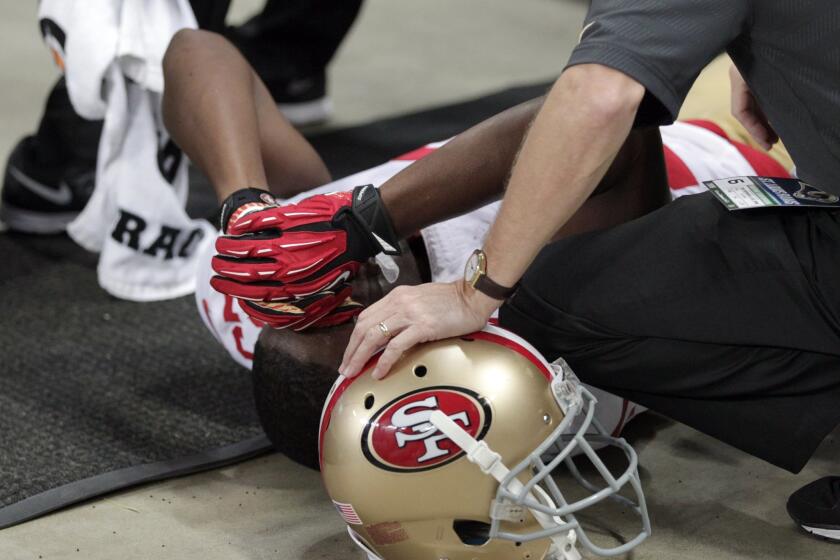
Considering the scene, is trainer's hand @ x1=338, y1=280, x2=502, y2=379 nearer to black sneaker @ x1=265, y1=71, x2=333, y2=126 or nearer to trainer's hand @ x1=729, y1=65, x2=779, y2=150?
trainer's hand @ x1=729, y1=65, x2=779, y2=150

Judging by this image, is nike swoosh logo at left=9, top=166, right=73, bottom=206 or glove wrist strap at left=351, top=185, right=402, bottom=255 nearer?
glove wrist strap at left=351, top=185, right=402, bottom=255

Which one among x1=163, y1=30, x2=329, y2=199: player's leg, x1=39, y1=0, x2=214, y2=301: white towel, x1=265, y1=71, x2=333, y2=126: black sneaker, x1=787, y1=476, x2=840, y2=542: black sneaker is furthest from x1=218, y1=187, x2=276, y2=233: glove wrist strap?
x1=265, y1=71, x2=333, y2=126: black sneaker

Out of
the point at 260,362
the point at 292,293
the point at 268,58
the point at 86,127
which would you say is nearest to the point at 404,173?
the point at 292,293

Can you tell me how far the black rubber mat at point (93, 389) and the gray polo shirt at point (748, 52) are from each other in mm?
904

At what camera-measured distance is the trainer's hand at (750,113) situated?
1818 millimetres

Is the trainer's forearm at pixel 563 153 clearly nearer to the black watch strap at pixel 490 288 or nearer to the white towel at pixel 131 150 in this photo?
the black watch strap at pixel 490 288

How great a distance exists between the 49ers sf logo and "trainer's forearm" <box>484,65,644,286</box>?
172 mm

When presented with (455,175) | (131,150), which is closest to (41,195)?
(131,150)

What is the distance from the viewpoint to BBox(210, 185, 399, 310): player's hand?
161 centimetres

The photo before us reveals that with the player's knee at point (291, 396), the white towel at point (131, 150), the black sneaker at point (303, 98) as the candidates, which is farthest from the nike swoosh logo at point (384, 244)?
the black sneaker at point (303, 98)

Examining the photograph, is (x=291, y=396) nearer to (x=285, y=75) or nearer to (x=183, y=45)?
(x=183, y=45)

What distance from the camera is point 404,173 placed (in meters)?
1.71

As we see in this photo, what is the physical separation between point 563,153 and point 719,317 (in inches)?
14.2

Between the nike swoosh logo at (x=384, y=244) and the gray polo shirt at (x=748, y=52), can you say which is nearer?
the gray polo shirt at (x=748, y=52)
